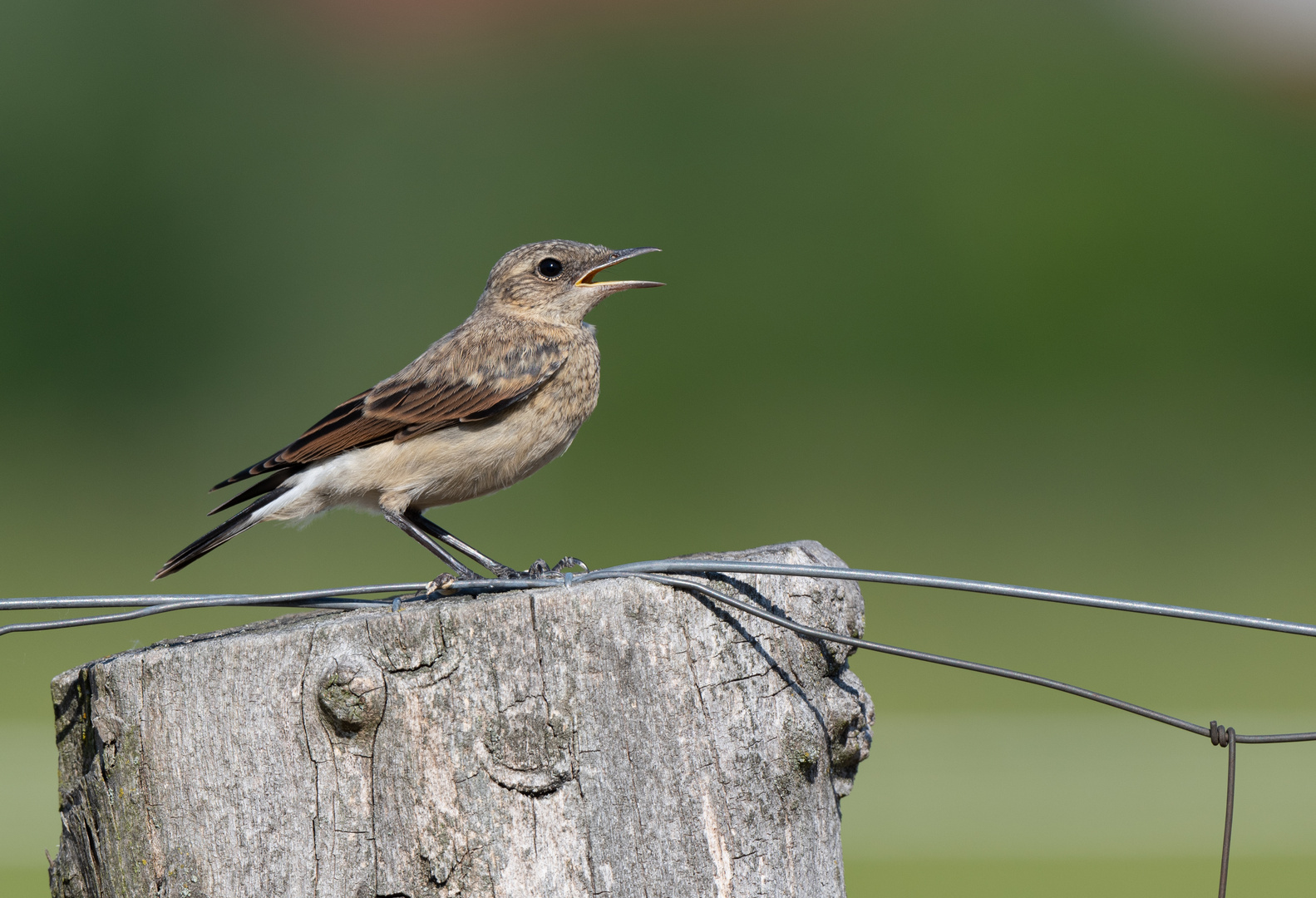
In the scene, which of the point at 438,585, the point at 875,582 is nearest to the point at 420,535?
the point at 438,585

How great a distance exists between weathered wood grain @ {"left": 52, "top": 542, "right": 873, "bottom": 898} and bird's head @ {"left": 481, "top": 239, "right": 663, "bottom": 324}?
290cm

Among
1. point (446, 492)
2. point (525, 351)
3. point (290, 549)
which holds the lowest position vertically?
point (446, 492)


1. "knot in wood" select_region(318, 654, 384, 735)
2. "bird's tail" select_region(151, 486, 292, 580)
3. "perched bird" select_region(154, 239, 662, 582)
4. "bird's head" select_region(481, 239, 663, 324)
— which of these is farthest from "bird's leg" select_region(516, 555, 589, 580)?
"bird's head" select_region(481, 239, 663, 324)

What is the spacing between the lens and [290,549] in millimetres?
18250

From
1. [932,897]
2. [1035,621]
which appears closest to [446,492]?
[932,897]

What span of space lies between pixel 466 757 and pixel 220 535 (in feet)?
7.89

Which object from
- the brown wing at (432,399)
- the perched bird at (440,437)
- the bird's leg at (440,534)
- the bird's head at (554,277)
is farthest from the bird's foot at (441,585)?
the bird's head at (554,277)

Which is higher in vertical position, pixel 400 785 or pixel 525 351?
pixel 525 351

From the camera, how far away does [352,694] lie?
8.27ft

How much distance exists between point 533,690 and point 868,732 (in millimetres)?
852

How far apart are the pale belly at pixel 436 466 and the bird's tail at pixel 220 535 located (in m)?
0.08

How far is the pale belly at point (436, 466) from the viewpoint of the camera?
4.70m

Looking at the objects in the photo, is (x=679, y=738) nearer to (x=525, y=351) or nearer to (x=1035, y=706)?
(x=525, y=351)

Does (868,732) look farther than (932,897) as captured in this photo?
No
